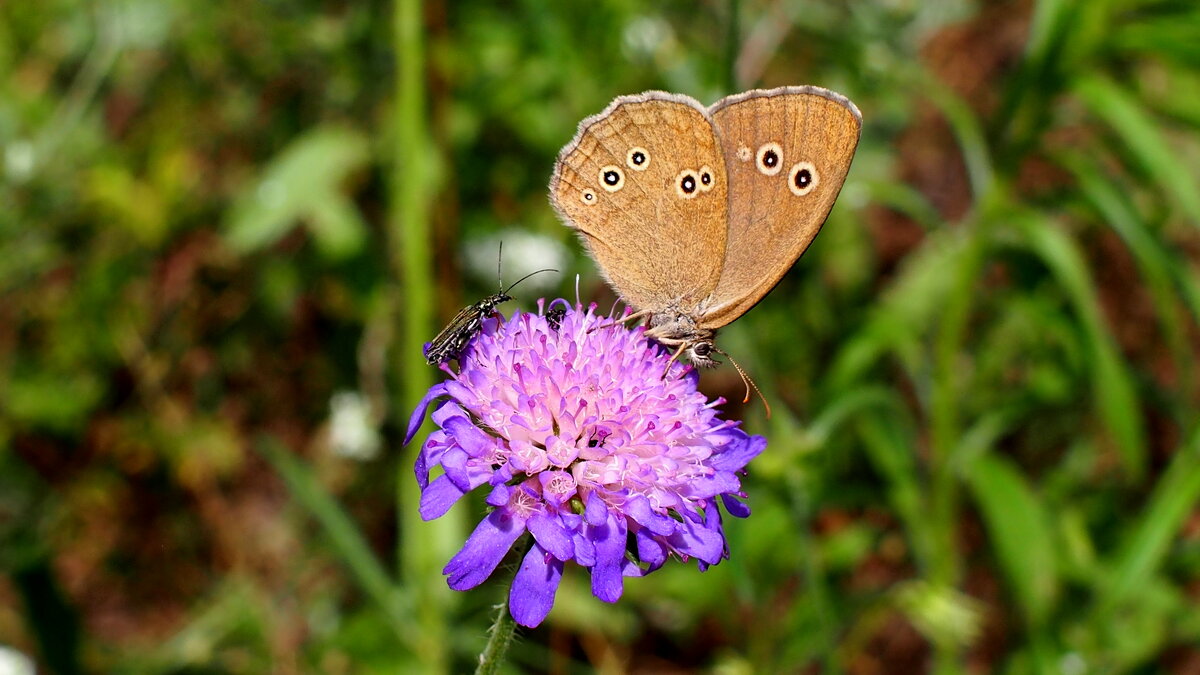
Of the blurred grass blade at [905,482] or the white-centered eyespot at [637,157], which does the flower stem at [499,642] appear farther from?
the blurred grass blade at [905,482]

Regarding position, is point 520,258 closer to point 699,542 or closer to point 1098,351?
point 1098,351

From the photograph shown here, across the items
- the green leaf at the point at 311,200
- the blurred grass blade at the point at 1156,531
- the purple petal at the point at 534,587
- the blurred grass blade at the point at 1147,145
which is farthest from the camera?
the green leaf at the point at 311,200

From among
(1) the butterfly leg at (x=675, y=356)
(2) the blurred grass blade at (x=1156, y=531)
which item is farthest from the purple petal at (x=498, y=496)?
(2) the blurred grass blade at (x=1156, y=531)

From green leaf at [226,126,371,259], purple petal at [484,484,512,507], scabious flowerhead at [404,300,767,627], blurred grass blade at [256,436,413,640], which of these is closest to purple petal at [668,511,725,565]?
scabious flowerhead at [404,300,767,627]

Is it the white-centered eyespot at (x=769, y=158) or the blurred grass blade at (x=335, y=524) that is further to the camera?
the blurred grass blade at (x=335, y=524)

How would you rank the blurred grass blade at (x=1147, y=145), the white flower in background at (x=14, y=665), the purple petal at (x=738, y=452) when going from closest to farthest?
the purple petal at (x=738, y=452), the blurred grass blade at (x=1147, y=145), the white flower in background at (x=14, y=665)

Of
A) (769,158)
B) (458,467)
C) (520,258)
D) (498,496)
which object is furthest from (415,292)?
(498,496)

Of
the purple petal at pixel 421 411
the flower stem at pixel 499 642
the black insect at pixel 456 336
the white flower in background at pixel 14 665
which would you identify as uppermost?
the black insect at pixel 456 336
